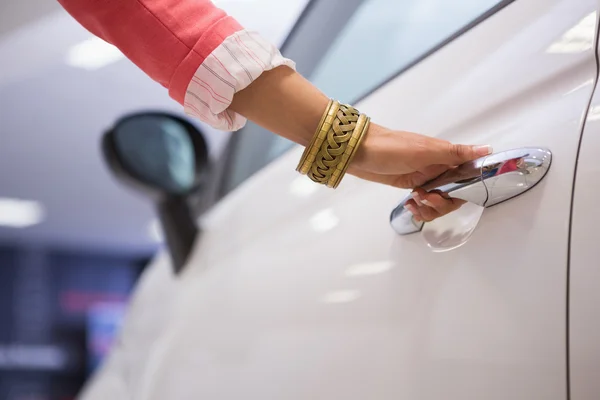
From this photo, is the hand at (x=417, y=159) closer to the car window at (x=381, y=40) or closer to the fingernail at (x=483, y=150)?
the fingernail at (x=483, y=150)

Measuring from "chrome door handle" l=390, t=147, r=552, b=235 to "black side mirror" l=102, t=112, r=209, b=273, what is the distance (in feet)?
2.36

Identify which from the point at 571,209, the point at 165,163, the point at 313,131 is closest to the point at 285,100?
the point at 313,131

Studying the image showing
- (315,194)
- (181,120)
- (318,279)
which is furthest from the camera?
(181,120)

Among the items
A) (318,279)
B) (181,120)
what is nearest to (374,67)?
(318,279)

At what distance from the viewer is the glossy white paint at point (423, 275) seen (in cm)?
47

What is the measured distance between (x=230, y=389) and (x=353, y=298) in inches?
9.6

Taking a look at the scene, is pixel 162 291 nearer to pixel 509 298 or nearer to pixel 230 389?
pixel 230 389

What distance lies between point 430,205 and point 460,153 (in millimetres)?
51

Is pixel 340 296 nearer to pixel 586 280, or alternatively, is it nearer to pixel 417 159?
pixel 417 159

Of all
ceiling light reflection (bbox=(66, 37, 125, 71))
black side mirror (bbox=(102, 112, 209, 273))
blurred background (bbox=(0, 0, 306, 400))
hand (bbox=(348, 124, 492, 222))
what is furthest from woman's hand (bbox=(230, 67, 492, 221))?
ceiling light reflection (bbox=(66, 37, 125, 71))

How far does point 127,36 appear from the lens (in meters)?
0.59

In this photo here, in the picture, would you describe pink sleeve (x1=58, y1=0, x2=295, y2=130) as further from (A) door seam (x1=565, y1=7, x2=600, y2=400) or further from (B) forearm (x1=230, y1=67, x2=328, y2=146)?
(A) door seam (x1=565, y1=7, x2=600, y2=400)

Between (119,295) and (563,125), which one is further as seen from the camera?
(119,295)

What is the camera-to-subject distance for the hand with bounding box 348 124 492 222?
560 mm
